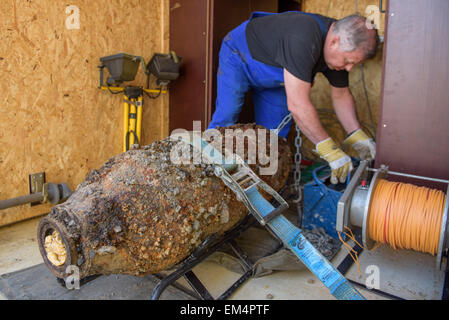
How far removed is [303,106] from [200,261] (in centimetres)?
121

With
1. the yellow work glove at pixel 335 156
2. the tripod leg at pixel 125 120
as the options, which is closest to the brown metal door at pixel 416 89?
the yellow work glove at pixel 335 156

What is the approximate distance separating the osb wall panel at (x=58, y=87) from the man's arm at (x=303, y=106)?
1643 millimetres

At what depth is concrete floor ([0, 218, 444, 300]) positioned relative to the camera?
1.76 meters

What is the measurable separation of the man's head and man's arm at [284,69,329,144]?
302 millimetres

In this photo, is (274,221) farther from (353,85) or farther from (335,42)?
(353,85)

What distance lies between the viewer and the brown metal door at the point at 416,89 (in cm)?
187

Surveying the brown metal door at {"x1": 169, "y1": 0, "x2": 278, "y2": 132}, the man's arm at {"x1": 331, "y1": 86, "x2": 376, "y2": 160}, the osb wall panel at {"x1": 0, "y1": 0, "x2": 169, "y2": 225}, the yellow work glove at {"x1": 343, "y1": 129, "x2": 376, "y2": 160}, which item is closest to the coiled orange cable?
the yellow work glove at {"x1": 343, "y1": 129, "x2": 376, "y2": 160}

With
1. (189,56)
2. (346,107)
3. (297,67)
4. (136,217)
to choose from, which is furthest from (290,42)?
(136,217)

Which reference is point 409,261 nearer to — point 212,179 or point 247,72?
point 212,179

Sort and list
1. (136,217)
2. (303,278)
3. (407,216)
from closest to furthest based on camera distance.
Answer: (136,217) → (407,216) → (303,278)

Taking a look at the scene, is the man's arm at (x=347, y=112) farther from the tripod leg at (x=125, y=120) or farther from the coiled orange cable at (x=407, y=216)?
the tripod leg at (x=125, y=120)

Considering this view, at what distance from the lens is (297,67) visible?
2145mm

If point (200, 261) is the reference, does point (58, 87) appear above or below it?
above

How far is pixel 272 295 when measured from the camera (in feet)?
5.69
